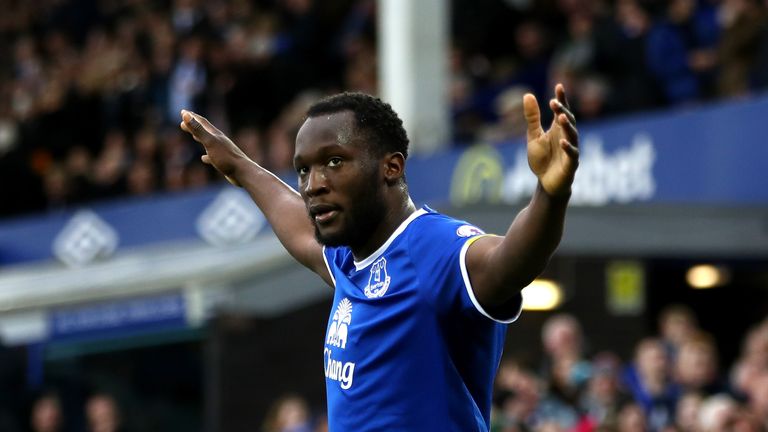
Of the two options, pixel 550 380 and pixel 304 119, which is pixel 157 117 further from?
pixel 304 119

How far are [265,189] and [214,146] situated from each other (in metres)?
0.23

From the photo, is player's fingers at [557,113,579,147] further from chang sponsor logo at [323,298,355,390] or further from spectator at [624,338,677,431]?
spectator at [624,338,677,431]

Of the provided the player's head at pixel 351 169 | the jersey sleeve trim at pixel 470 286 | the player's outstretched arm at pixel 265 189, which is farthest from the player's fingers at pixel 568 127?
the player's outstretched arm at pixel 265 189

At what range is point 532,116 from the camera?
154 inches

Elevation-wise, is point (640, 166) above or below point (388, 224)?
below

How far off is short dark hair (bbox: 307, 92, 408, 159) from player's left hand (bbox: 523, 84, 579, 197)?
60cm

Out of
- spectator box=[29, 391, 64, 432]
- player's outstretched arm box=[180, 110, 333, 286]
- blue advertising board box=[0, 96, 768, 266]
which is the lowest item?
spectator box=[29, 391, 64, 432]

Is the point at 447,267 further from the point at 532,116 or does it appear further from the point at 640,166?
the point at 640,166

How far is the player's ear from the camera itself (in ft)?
14.5

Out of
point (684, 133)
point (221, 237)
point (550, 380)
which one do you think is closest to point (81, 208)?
point (221, 237)

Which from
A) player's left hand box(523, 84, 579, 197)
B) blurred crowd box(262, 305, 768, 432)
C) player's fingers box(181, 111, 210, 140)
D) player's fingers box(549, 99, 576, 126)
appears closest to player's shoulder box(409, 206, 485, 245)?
player's left hand box(523, 84, 579, 197)

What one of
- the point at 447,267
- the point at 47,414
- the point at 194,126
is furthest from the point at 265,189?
the point at 47,414

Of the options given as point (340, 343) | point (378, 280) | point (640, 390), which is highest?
point (378, 280)

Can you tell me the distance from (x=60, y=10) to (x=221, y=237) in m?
8.74
